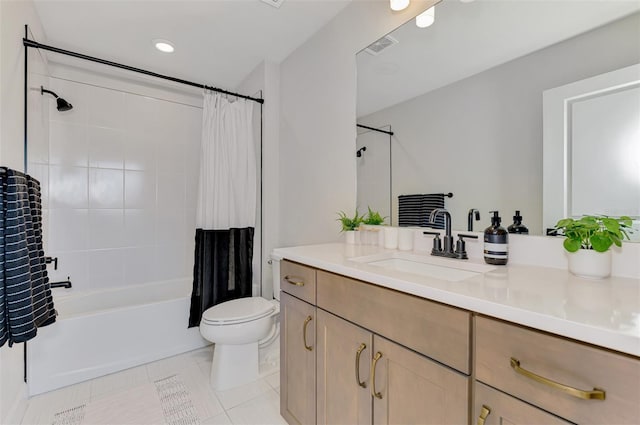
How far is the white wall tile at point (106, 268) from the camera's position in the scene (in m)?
2.45

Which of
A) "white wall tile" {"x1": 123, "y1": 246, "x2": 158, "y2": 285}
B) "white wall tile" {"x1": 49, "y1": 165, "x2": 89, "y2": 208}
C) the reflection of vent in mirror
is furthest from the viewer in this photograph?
"white wall tile" {"x1": 123, "y1": 246, "x2": 158, "y2": 285}

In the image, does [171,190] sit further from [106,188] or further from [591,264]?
[591,264]

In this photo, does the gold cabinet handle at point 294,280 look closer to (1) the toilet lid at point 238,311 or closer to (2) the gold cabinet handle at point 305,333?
(2) the gold cabinet handle at point 305,333

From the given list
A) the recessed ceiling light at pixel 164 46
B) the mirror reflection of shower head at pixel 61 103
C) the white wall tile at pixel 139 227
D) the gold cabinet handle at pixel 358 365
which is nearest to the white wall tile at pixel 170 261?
the white wall tile at pixel 139 227

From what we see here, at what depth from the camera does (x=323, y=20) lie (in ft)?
6.25

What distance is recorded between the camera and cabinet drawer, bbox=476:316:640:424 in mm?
488

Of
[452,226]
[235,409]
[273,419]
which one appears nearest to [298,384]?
[273,419]

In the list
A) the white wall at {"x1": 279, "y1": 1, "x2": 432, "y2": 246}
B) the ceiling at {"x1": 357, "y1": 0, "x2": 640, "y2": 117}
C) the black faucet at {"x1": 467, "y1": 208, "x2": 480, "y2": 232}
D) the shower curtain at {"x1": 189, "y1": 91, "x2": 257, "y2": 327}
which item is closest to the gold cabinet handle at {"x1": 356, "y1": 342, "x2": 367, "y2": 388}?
the black faucet at {"x1": 467, "y1": 208, "x2": 480, "y2": 232}

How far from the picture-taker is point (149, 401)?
166 cm

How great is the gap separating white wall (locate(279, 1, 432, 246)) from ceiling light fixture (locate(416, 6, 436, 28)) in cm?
3

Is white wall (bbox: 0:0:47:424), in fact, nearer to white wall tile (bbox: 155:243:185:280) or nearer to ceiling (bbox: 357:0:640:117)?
white wall tile (bbox: 155:243:185:280)

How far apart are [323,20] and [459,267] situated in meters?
1.76

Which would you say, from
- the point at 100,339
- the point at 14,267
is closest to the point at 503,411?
the point at 14,267

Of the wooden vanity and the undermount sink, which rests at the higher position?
the undermount sink
